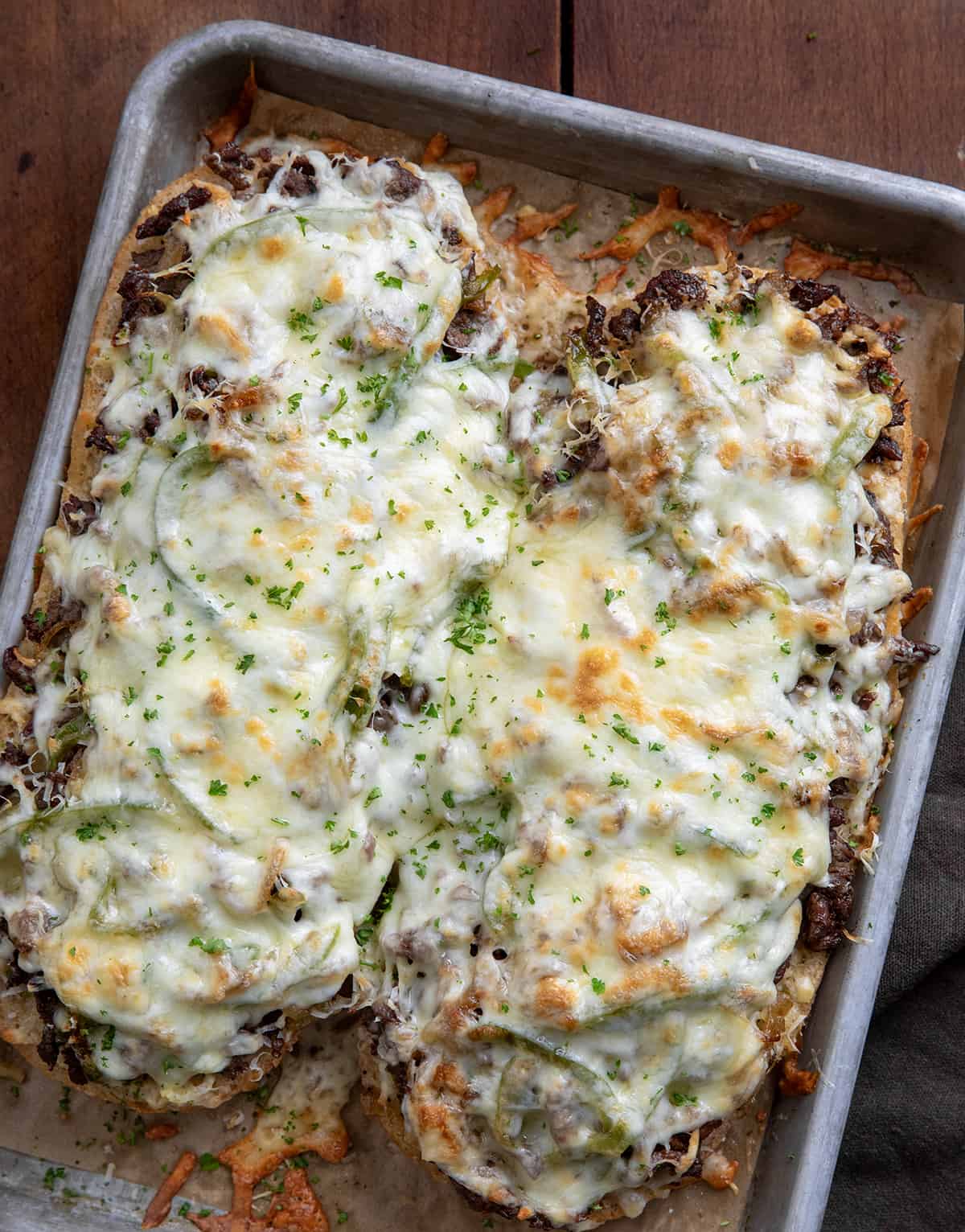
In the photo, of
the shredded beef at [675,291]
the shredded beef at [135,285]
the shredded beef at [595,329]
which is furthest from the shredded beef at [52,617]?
the shredded beef at [675,291]

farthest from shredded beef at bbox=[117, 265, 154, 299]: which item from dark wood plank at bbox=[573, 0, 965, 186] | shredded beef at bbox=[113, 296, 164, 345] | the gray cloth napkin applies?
the gray cloth napkin

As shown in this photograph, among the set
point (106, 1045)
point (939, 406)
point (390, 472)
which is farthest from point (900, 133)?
point (106, 1045)

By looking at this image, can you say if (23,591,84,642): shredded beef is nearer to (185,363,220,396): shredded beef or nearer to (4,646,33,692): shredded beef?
(4,646,33,692): shredded beef

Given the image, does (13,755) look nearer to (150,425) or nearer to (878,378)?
(150,425)

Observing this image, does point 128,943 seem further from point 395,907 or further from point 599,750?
point 599,750

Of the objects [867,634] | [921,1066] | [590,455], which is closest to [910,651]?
[867,634]

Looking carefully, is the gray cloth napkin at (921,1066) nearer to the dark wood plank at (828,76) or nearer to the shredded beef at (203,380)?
the dark wood plank at (828,76)

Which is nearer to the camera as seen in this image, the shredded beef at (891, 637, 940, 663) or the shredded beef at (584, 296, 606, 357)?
the shredded beef at (891, 637, 940, 663)

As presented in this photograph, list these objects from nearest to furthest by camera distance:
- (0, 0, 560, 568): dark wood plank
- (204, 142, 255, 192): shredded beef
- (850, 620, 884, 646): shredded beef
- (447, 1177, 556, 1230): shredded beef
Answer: (447, 1177, 556, 1230): shredded beef
(850, 620, 884, 646): shredded beef
(204, 142, 255, 192): shredded beef
(0, 0, 560, 568): dark wood plank
